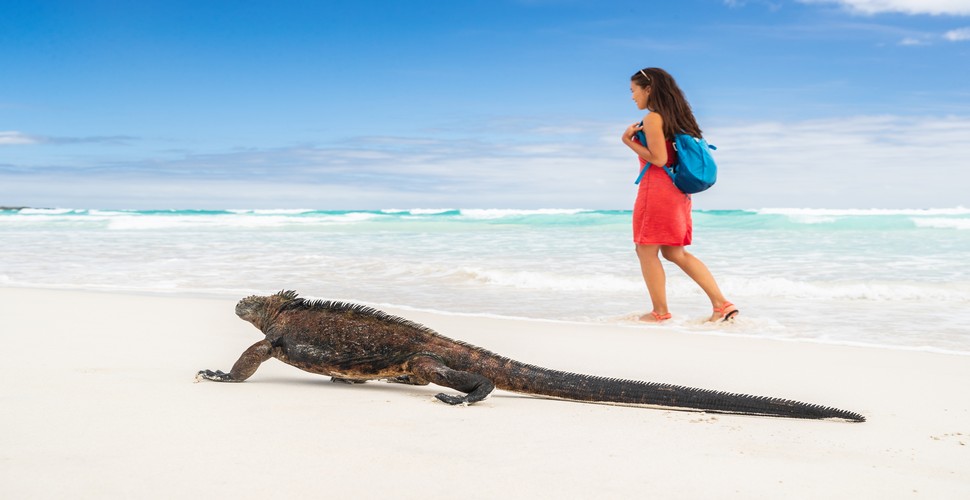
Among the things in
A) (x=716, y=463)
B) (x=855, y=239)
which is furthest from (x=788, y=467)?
(x=855, y=239)

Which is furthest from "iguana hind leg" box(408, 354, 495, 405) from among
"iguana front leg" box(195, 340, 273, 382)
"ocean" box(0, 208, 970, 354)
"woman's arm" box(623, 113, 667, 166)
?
"woman's arm" box(623, 113, 667, 166)

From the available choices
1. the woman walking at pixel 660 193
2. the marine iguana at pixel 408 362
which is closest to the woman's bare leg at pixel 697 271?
the woman walking at pixel 660 193

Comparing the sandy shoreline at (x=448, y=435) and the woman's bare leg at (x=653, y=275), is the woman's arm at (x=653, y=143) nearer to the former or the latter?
the woman's bare leg at (x=653, y=275)

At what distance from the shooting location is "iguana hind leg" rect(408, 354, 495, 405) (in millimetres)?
4125

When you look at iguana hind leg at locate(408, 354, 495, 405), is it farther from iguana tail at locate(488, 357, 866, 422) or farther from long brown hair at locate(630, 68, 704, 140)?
long brown hair at locate(630, 68, 704, 140)

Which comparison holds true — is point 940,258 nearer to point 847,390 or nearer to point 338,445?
point 847,390

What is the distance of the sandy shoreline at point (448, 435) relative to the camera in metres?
2.88

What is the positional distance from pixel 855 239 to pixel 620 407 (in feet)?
62.2

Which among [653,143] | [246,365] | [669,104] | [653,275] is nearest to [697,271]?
[653,275]

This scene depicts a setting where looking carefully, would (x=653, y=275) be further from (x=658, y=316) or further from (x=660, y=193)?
(x=660, y=193)

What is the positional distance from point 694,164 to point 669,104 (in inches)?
22.3

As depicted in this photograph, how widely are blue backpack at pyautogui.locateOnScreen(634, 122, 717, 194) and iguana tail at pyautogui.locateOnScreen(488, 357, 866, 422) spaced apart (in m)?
3.44

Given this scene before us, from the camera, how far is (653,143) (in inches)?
283

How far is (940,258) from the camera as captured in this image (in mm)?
14875
